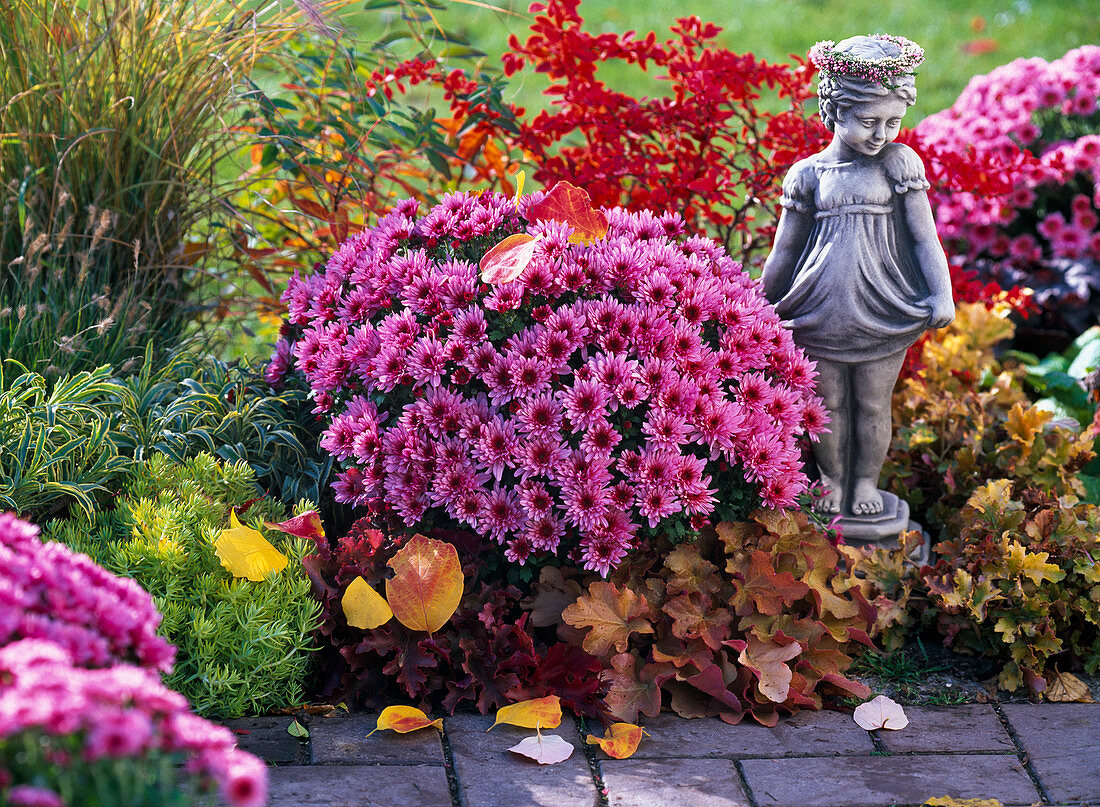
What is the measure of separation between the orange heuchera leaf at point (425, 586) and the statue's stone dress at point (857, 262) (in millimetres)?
1232

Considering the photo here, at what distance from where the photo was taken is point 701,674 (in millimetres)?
2551

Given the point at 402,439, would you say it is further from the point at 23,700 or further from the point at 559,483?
the point at 23,700

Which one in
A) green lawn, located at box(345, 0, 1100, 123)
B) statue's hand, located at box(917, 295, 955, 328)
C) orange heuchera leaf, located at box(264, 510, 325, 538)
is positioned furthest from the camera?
green lawn, located at box(345, 0, 1100, 123)

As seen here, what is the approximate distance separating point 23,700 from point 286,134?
2.68 meters

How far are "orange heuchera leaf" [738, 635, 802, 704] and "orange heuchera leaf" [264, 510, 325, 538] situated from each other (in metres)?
1.08

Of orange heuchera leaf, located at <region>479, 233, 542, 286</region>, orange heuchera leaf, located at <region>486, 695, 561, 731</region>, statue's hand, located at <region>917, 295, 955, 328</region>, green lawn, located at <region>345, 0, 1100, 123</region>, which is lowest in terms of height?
orange heuchera leaf, located at <region>486, 695, 561, 731</region>

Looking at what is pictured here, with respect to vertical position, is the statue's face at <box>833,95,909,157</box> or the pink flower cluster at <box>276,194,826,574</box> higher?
the statue's face at <box>833,95,909,157</box>

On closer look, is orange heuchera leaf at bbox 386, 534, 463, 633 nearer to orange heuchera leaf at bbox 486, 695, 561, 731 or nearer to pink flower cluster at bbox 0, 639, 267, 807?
orange heuchera leaf at bbox 486, 695, 561, 731

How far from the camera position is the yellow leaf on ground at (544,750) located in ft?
7.82

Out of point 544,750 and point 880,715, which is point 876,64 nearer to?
point 880,715

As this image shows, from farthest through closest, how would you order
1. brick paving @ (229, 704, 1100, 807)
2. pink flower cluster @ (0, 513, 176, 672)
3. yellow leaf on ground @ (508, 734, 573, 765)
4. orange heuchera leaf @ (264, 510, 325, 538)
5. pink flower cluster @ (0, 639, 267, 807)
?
1. orange heuchera leaf @ (264, 510, 325, 538)
2. yellow leaf on ground @ (508, 734, 573, 765)
3. brick paving @ (229, 704, 1100, 807)
4. pink flower cluster @ (0, 513, 176, 672)
5. pink flower cluster @ (0, 639, 267, 807)

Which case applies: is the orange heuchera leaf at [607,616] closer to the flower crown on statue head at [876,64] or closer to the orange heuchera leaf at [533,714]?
the orange heuchera leaf at [533,714]

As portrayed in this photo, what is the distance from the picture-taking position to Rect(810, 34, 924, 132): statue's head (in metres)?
2.83

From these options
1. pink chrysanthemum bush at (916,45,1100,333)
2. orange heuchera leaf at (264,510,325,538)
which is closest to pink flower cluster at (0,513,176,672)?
orange heuchera leaf at (264,510,325,538)
